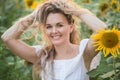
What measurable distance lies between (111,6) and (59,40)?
5.53 ft

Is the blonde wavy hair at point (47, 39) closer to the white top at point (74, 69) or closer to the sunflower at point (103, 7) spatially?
the white top at point (74, 69)

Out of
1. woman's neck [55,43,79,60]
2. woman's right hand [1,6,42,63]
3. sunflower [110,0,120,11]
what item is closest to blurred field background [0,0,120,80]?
sunflower [110,0,120,11]

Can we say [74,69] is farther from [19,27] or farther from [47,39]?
[19,27]

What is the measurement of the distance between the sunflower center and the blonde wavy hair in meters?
0.45

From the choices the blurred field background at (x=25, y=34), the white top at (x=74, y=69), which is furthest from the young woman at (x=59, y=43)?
the blurred field background at (x=25, y=34)

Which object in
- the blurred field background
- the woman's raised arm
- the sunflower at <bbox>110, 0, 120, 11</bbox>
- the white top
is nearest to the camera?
the white top

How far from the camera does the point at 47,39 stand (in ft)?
11.1

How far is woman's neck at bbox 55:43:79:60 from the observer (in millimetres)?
3357

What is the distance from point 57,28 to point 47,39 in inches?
7.2

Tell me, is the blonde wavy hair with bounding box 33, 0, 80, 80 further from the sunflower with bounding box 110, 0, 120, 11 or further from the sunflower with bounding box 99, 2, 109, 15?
the sunflower with bounding box 99, 2, 109, 15

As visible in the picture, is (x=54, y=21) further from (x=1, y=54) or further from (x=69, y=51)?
(x=1, y=54)

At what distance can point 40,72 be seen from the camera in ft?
11.3

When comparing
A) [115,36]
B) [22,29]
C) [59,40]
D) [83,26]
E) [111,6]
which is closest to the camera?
[115,36]

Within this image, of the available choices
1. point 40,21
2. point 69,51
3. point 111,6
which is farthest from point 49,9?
point 111,6
